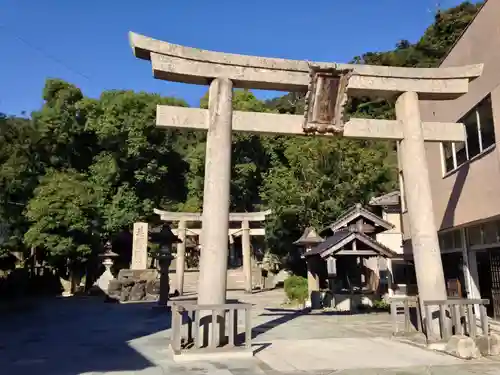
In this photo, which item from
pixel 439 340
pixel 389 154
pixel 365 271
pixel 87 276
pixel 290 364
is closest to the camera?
pixel 290 364

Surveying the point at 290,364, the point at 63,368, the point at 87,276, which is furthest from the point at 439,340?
the point at 87,276

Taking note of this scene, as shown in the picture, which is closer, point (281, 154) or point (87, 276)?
point (87, 276)

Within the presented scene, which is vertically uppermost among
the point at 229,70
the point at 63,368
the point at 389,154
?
the point at 389,154

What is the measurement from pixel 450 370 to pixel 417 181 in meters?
4.37

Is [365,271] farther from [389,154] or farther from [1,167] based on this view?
[1,167]

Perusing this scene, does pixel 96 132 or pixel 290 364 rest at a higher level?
pixel 96 132

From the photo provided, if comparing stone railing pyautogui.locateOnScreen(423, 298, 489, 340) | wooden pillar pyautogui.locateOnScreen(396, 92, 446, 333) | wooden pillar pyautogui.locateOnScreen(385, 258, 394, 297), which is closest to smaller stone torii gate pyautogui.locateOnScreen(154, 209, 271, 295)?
wooden pillar pyautogui.locateOnScreen(385, 258, 394, 297)

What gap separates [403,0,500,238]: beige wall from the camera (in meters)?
9.81

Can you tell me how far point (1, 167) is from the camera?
89.6 ft

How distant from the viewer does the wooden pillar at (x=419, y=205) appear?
9164mm

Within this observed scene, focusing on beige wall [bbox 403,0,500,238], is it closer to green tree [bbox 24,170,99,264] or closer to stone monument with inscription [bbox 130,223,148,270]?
stone monument with inscription [bbox 130,223,148,270]

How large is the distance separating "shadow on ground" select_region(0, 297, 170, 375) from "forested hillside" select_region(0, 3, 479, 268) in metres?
11.0

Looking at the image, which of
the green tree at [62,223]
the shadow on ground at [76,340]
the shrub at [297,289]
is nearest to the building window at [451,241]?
the shrub at [297,289]

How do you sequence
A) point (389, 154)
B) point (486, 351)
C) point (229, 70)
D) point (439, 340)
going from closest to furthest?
point (486, 351) < point (439, 340) < point (229, 70) < point (389, 154)
